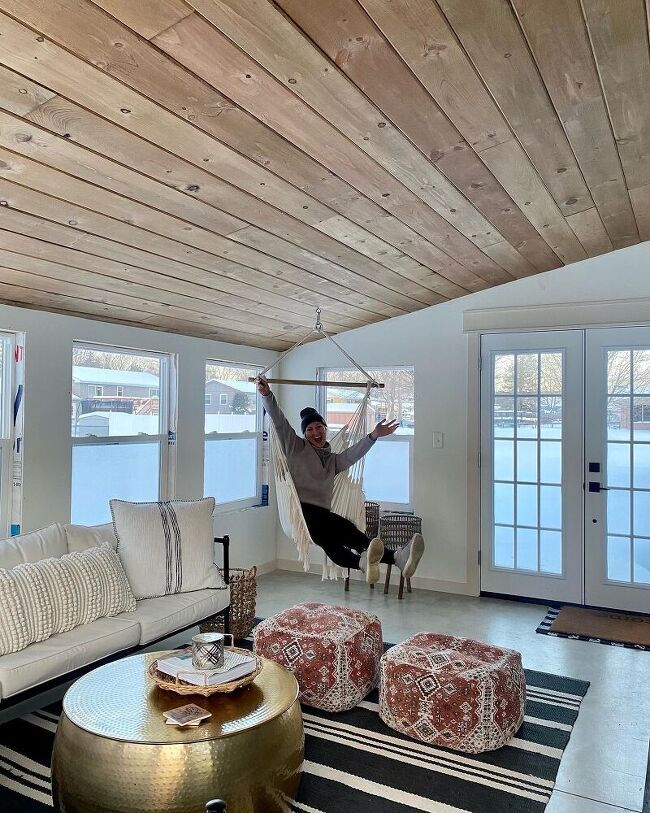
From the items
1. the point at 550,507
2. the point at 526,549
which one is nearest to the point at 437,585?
the point at 526,549

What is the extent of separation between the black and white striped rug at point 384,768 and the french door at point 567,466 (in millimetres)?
1763

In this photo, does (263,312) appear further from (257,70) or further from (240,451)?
(257,70)

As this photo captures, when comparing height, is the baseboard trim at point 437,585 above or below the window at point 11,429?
below

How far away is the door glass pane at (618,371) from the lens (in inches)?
173

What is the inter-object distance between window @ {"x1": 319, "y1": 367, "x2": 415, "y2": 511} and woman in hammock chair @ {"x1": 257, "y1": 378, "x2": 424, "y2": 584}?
49.8 inches

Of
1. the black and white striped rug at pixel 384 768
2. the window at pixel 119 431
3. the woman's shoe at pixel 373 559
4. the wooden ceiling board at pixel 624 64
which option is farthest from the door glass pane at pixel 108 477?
the wooden ceiling board at pixel 624 64

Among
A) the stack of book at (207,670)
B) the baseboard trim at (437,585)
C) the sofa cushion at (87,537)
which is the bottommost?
the baseboard trim at (437,585)

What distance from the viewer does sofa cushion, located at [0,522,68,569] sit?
9.27 ft

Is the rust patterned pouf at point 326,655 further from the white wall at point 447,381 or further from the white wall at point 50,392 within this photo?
the white wall at point 447,381

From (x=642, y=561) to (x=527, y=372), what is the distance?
150 cm

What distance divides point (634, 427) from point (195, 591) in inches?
121

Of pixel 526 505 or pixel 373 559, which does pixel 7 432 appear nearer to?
pixel 373 559

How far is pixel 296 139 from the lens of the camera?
2336 millimetres

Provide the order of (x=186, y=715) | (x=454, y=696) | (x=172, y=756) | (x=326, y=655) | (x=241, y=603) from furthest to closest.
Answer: (x=241, y=603) < (x=326, y=655) < (x=454, y=696) < (x=186, y=715) < (x=172, y=756)
